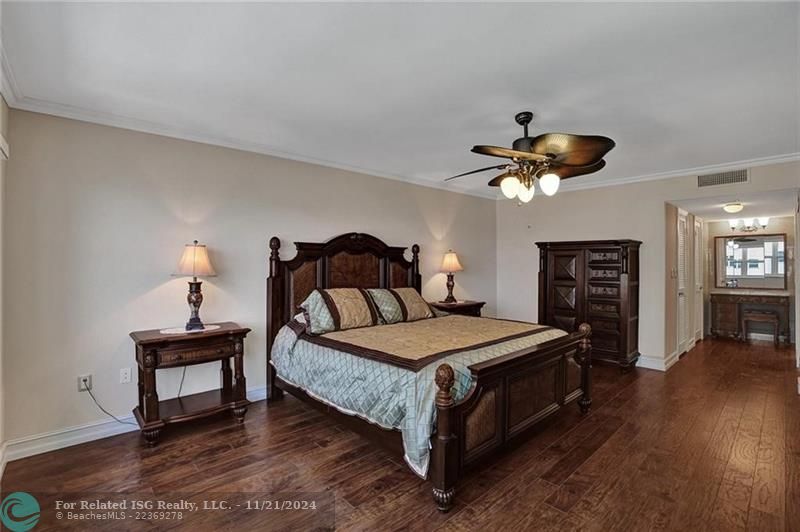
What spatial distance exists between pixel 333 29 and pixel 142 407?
2896mm

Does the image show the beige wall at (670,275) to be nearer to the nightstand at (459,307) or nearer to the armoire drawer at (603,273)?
the armoire drawer at (603,273)

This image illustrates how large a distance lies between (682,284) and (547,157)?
167 inches

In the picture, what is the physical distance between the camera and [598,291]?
16.3ft

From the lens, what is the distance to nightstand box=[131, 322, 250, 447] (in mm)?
2787

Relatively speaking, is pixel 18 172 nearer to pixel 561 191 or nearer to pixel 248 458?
pixel 248 458

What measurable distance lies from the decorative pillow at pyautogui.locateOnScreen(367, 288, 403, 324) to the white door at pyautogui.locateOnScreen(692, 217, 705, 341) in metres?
5.05

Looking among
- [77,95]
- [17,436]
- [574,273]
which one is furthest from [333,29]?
[574,273]

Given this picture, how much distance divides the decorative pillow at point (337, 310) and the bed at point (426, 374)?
12cm

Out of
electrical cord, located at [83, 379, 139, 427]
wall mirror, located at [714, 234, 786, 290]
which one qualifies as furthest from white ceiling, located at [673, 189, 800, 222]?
electrical cord, located at [83, 379, 139, 427]

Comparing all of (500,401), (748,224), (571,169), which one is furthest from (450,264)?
(748,224)

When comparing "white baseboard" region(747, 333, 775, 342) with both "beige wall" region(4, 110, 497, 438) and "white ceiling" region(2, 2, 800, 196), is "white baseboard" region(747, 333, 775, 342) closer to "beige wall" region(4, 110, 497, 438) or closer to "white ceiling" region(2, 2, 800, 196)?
"white ceiling" region(2, 2, 800, 196)

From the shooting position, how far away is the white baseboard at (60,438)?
2.61 m

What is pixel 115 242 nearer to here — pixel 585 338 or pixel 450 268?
pixel 450 268

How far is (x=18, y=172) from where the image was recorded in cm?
266
